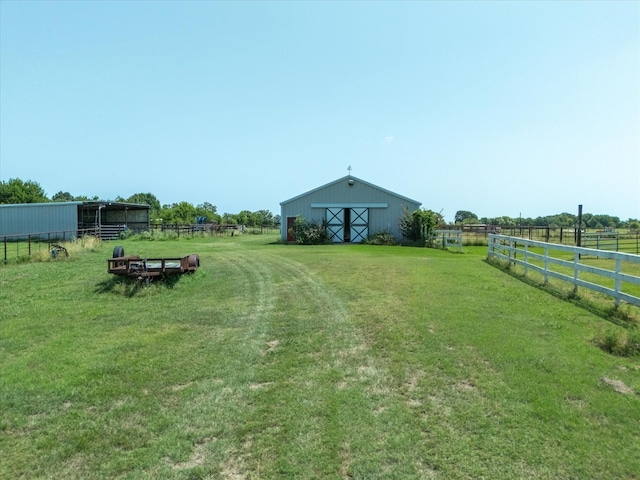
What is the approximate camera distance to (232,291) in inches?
350

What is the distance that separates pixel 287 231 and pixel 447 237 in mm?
9967

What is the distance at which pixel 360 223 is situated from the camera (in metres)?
27.1

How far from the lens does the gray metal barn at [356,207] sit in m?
27.0

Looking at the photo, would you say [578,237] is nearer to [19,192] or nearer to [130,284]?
[130,284]

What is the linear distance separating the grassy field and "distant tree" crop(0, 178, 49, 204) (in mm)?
67451

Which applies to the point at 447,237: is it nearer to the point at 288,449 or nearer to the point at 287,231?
the point at 287,231

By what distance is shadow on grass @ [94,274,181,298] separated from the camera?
878cm

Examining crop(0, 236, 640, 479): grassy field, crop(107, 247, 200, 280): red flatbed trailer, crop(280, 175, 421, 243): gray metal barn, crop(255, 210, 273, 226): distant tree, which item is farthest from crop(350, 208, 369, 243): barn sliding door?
crop(255, 210, 273, 226): distant tree

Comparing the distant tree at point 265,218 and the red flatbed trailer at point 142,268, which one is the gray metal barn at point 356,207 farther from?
the distant tree at point 265,218

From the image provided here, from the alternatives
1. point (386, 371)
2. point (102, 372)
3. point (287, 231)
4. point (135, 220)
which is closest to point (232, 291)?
point (102, 372)

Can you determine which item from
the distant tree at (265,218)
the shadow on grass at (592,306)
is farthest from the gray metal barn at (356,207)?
the distant tree at (265,218)

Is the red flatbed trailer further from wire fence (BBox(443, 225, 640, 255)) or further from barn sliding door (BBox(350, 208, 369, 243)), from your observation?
barn sliding door (BBox(350, 208, 369, 243))

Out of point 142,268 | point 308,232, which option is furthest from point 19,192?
point 142,268

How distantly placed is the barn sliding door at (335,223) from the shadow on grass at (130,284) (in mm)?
17857
